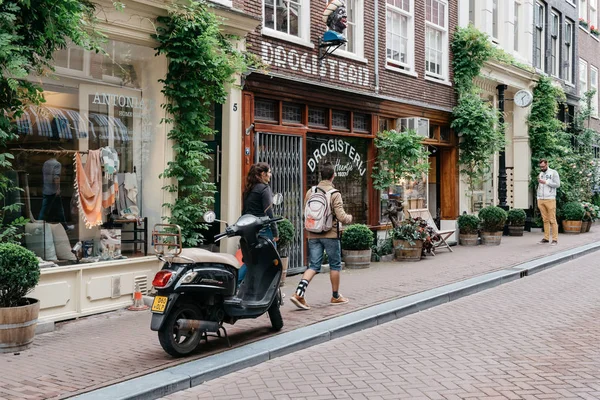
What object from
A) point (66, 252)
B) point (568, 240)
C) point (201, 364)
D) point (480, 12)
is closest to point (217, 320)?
point (201, 364)

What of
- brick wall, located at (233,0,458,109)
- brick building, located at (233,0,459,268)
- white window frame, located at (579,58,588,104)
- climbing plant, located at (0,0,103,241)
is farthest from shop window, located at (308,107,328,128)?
white window frame, located at (579,58,588,104)

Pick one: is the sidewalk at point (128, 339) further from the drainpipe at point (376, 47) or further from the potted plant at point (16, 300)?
the drainpipe at point (376, 47)

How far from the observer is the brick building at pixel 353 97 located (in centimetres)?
1099

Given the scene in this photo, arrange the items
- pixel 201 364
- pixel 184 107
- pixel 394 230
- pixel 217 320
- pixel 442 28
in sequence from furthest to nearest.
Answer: pixel 442 28, pixel 394 230, pixel 184 107, pixel 217 320, pixel 201 364

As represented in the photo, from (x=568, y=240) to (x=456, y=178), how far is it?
3.27 meters

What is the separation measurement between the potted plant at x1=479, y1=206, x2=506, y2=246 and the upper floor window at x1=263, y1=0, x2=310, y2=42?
6944 millimetres

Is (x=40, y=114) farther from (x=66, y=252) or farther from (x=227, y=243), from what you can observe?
(x=227, y=243)

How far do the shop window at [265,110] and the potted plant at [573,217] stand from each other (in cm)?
1166


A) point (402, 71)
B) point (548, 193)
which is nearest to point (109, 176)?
point (402, 71)

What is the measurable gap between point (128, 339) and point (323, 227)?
272 centimetres

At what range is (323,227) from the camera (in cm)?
803

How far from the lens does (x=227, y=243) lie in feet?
32.9

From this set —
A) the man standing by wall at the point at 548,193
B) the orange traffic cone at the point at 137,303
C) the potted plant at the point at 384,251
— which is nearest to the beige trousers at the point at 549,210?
the man standing by wall at the point at 548,193

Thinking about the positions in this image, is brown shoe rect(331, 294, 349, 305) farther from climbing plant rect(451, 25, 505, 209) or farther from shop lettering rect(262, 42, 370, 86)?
climbing plant rect(451, 25, 505, 209)
